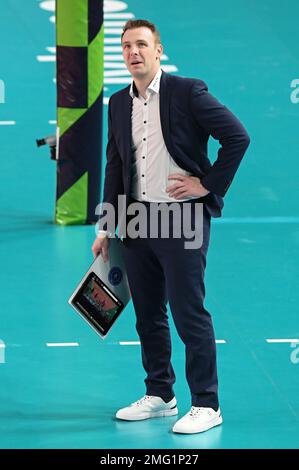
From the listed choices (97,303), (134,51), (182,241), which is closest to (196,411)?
(97,303)

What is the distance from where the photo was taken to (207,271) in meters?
10.3

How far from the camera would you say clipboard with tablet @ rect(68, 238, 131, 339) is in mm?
7508

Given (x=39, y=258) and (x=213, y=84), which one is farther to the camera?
(x=213, y=84)

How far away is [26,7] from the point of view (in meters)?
18.3

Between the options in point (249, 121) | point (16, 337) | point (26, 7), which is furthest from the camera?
point (26, 7)

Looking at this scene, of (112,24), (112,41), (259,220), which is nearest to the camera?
(259,220)

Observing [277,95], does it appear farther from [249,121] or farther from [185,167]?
[185,167]

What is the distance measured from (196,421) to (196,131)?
153 centimetres

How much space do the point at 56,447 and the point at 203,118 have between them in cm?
186

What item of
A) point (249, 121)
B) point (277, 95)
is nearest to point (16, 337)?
point (249, 121)

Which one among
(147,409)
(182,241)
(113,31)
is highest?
(113,31)

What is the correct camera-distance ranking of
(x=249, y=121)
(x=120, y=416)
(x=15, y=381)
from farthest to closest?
(x=249, y=121)
(x=15, y=381)
(x=120, y=416)

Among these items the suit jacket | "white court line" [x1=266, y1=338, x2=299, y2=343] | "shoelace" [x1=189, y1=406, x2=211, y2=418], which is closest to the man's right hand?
the suit jacket

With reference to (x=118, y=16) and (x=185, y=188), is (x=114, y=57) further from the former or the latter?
(x=185, y=188)
